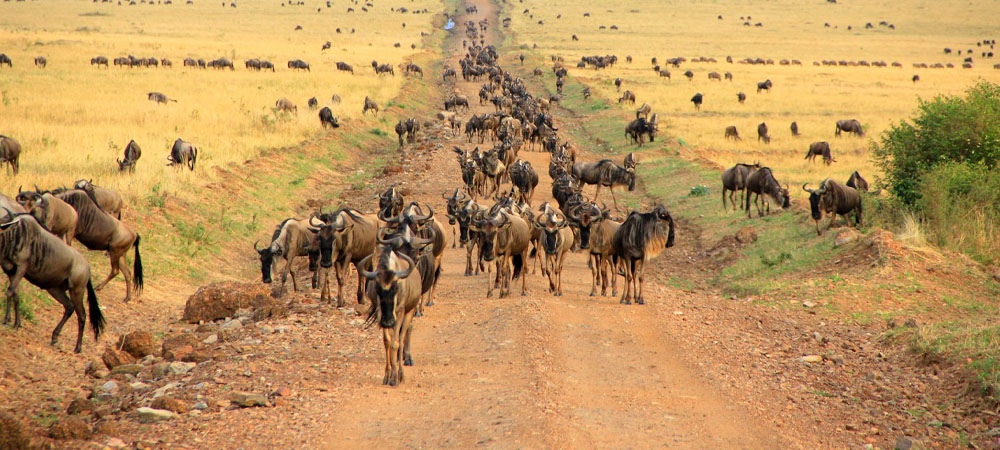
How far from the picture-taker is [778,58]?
83.9 m

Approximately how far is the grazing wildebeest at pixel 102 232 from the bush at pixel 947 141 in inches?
602

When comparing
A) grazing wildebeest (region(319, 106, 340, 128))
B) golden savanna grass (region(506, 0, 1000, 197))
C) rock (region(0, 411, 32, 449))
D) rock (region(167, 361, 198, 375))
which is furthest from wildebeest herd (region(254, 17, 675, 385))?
grazing wildebeest (region(319, 106, 340, 128))

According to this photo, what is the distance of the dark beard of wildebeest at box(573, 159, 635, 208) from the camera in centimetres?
2280

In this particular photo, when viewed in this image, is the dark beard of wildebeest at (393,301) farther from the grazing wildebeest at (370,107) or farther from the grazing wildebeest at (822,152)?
the grazing wildebeest at (370,107)

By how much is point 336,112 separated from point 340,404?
97.7ft

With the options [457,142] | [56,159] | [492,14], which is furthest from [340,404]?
[492,14]

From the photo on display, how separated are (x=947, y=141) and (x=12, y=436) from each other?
1846 cm

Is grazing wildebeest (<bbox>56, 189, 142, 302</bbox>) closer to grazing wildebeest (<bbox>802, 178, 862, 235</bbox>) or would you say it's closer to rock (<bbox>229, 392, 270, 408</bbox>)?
rock (<bbox>229, 392, 270, 408</bbox>)

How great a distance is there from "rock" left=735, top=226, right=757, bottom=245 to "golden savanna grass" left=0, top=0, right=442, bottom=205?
1222 centimetres

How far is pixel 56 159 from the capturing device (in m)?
21.4

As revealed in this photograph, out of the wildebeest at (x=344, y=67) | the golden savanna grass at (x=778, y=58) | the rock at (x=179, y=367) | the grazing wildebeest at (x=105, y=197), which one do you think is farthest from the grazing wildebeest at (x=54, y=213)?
the wildebeest at (x=344, y=67)

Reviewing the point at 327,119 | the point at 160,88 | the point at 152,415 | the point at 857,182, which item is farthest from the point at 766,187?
the point at 160,88

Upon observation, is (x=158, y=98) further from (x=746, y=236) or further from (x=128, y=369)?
(x=128, y=369)

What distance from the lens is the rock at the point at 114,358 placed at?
9906 millimetres
